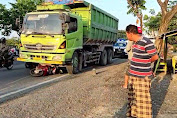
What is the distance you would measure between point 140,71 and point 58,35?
20.2 ft

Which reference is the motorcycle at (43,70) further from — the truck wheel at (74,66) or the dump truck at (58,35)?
the truck wheel at (74,66)

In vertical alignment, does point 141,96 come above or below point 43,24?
below

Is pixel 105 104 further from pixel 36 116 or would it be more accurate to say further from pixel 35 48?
pixel 35 48

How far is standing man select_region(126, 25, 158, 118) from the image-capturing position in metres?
4.07

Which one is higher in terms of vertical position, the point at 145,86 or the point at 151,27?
the point at 151,27

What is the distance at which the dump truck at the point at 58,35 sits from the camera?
9891 millimetres

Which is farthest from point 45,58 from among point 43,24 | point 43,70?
point 43,24

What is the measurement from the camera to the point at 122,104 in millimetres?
5676

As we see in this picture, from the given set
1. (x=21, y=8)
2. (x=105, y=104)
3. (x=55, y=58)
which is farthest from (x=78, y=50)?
(x=21, y=8)

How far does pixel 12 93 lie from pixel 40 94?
101 centimetres

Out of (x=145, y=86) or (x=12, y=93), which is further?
(x=12, y=93)

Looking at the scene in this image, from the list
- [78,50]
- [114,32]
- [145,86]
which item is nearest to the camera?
[145,86]

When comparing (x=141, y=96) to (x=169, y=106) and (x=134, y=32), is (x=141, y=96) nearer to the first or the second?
(x=134, y=32)

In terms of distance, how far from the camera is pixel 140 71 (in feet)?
13.6
